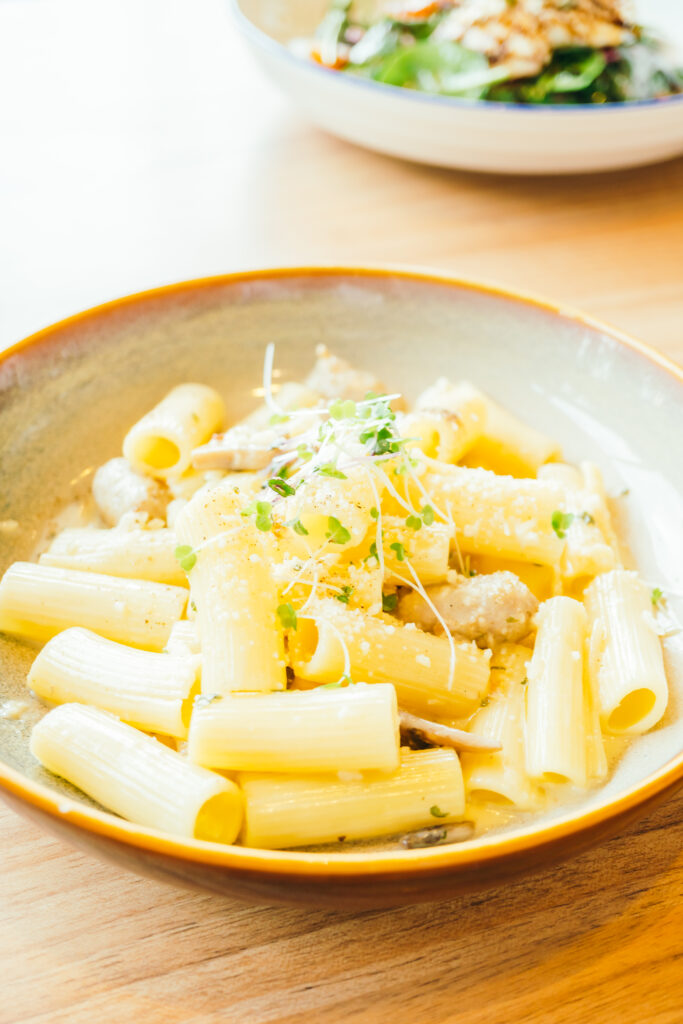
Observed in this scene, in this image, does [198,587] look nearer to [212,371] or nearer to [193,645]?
[193,645]

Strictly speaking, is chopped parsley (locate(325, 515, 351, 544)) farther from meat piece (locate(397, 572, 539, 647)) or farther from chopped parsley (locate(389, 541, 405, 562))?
meat piece (locate(397, 572, 539, 647))

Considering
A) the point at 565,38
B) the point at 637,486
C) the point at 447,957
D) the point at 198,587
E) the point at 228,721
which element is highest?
the point at 565,38

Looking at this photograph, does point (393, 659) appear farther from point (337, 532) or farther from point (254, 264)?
point (254, 264)

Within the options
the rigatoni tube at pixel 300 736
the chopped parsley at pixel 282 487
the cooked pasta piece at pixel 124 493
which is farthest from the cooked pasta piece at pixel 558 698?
the cooked pasta piece at pixel 124 493

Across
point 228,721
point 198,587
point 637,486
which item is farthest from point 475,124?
point 228,721

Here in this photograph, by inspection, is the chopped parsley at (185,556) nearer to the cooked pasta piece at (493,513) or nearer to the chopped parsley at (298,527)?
the chopped parsley at (298,527)

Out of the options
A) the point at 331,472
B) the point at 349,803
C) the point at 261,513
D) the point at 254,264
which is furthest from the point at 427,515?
the point at 254,264
